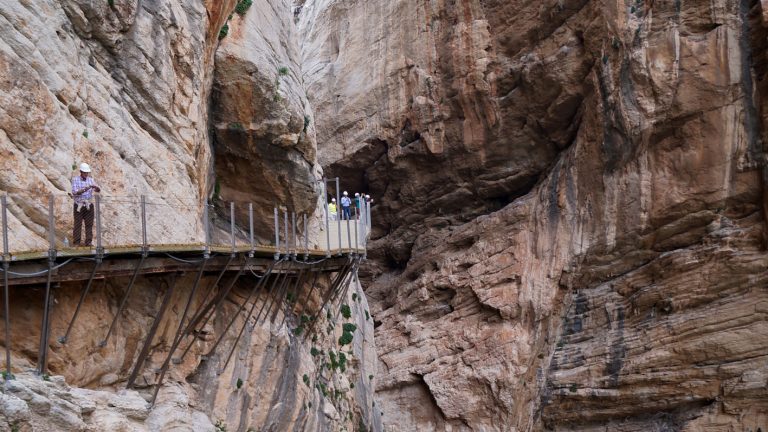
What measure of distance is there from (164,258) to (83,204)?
1746mm

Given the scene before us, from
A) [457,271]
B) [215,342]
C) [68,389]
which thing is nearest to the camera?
[68,389]

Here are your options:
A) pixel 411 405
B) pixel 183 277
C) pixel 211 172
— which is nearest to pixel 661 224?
pixel 411 405

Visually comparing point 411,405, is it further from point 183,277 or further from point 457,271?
point 183,277

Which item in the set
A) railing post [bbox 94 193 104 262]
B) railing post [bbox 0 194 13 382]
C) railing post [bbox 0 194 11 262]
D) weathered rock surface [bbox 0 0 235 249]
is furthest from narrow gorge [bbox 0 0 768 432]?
railing post [bbox 0 194 11 262]

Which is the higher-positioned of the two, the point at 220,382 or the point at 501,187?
the point at 501,187

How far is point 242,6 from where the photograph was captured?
1861 centimetres

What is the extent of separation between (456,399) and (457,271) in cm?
492

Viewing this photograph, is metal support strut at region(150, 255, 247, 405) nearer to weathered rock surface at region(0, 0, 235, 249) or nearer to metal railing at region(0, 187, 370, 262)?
metal railing at region(0, 187, 370, 262)

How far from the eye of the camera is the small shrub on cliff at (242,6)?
18500mm

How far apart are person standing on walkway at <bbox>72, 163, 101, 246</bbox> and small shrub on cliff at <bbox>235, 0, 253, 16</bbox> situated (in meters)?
8.05

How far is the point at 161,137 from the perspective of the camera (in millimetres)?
14305

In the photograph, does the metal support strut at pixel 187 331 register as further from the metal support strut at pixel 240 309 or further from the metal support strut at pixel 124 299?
the metal support strut at pixel 124 299

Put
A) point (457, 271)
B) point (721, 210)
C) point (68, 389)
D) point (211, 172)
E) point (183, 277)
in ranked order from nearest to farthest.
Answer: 1. point (68, 389)
2. point (183, 277)
3. point (211, 172)
4. point (721, 210)
5. point (457, 271)

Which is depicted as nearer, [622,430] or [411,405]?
[622,430]
